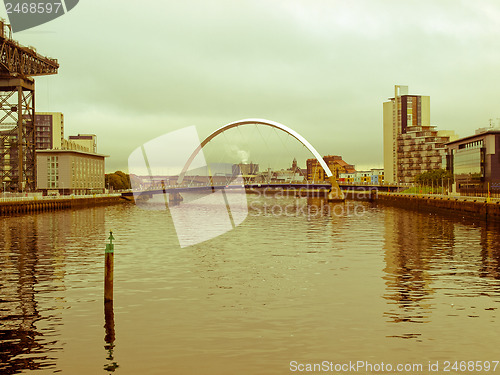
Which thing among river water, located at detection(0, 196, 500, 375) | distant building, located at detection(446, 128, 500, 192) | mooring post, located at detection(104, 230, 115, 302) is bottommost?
river water, located at detection(0, 196, 500, 375)

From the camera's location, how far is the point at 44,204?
108 m

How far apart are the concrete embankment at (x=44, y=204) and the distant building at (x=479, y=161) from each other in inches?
3218

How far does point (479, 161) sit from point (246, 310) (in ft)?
384

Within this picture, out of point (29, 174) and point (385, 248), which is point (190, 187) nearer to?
point (29, 174)

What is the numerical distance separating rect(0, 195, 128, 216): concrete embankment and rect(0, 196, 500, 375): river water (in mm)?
55889

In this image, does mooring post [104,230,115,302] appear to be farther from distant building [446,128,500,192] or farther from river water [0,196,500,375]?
distant building [446,128,500,192]

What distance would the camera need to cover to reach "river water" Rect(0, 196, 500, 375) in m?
16.5

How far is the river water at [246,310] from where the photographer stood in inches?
650

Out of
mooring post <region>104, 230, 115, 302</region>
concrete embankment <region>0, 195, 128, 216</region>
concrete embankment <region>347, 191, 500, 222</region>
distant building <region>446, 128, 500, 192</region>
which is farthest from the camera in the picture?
distant building <region>446, 128, 500, 192</region>

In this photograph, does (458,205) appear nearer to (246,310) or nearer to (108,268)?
(246,310)

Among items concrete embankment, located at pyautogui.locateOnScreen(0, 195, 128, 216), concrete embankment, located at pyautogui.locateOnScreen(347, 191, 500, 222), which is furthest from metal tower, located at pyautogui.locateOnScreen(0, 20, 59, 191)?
concrete embankment, located at pyautogui.locateOnScreen(347, 191, 500, 222)

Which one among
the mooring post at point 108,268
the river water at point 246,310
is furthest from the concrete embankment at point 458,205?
the mooring post at point 108,268

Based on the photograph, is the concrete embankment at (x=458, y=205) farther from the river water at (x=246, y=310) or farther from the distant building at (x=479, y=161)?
the river water at (x=246, y=310)

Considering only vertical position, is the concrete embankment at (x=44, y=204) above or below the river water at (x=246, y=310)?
above
